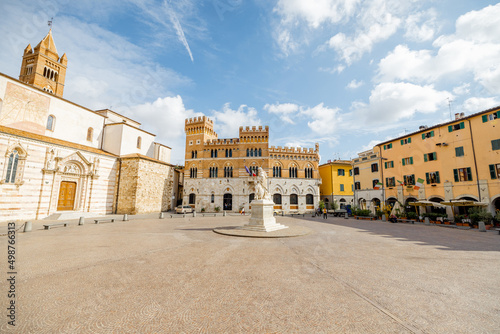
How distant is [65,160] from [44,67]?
93.4 ft

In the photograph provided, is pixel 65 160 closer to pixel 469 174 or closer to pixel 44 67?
pixel 44 67

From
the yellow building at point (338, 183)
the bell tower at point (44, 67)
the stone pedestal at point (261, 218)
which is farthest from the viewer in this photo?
the yellow building at point (338, 183)

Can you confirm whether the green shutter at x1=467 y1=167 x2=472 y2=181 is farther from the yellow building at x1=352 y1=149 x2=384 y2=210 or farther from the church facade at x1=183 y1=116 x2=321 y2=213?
the church facade at x1=183 y1=116 x2=321 y2=213

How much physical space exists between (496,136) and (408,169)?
27.8 ft

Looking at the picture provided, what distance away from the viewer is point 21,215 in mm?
18781

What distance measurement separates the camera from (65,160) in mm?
22250

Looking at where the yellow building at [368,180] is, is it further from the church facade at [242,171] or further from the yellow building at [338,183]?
the church facade at [242,171]

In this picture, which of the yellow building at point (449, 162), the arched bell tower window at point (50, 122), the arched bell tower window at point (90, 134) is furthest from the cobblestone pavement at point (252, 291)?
the arched bell tower window at point (90, 134)

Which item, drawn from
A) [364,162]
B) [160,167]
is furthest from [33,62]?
[364,162]

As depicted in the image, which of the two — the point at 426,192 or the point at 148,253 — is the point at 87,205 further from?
the point at 426,192

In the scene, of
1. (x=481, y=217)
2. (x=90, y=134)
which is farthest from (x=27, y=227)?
(x=481, y=217)

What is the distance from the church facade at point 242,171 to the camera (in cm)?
3691

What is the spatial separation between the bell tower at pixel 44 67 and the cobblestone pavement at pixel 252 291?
43268 millimetres

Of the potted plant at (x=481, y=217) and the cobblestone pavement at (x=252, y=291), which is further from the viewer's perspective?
the potted plant at (x=481, y=217)
